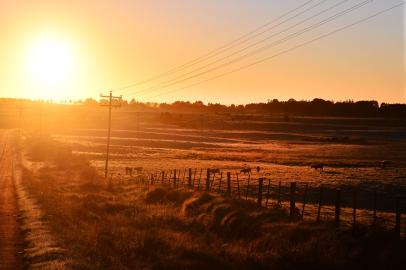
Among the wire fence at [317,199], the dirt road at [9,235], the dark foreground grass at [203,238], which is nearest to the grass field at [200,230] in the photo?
the dark foreground grass at [203,238]

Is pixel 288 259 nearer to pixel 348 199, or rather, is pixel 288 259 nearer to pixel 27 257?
pixel 27 257

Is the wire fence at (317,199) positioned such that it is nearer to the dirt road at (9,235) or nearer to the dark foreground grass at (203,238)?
the dark foreground grass at (203,238)

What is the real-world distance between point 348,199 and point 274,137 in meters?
103

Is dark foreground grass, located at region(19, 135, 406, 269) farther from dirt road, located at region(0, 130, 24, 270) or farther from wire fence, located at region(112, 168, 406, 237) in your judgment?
wire fence, located at region(112, 168, 406, 237)

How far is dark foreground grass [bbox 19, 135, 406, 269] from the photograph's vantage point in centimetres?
1708

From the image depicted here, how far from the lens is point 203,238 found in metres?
21.7

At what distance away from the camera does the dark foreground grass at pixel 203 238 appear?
17.1 metres

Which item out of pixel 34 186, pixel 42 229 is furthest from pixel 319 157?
pixel 42 229

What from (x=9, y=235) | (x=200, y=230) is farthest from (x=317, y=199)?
(x=9, y=235)

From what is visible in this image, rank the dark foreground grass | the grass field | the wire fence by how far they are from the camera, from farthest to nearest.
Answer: the wire fence → the grass field → the dark foreground grass

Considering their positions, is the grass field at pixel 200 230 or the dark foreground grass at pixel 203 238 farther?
the grass field at pixel 200 230

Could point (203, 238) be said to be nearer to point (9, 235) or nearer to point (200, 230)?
point (200, 230)

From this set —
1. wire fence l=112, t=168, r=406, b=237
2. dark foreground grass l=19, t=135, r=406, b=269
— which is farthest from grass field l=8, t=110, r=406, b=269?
wire fence l=112, t=168, r=406, b=237

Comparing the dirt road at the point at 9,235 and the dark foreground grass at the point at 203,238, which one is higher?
the dark foreground grass at the point at 203,238
